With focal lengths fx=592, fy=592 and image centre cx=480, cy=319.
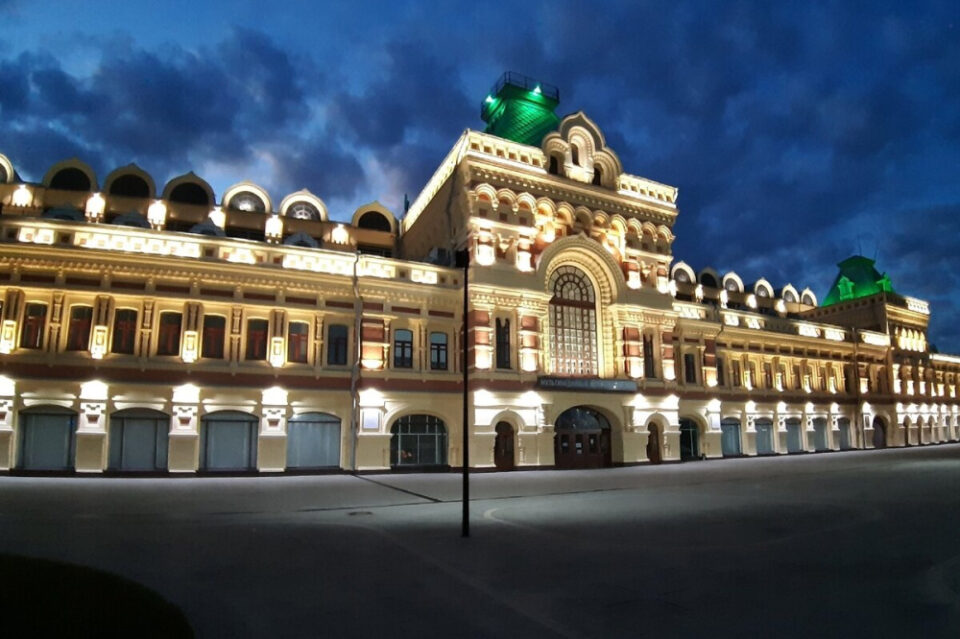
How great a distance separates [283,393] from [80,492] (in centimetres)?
986

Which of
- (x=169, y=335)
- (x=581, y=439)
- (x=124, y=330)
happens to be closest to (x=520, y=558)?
(x=169, y=335)

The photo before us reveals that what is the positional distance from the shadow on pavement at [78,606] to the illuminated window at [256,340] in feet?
69.7

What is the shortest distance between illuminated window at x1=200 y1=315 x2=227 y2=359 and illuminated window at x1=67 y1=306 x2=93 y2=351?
4706 millimetres

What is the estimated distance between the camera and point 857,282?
59656 mm

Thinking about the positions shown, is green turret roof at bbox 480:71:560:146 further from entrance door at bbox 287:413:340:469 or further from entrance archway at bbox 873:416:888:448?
entrance archway at bbox 873:416:888:448

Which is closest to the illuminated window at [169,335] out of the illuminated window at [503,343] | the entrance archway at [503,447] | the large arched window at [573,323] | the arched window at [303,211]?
the arched window at [303,211]

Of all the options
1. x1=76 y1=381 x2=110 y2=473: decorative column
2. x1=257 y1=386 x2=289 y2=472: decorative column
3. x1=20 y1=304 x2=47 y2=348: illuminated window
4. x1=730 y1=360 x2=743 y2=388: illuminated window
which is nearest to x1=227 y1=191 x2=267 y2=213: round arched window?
x1=20 y1=304 x2=47 y2=348: illuminated window

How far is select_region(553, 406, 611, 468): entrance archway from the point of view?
33.4 metres

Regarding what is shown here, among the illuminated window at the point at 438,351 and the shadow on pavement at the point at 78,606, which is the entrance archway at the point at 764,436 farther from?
the shadow on pavement at the point at 78,606

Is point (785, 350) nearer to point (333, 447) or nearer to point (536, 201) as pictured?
point (536, 201)

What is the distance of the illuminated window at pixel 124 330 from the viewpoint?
26891mm

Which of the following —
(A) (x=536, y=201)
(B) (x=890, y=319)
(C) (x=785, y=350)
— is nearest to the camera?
(A) (x=536, y=201)

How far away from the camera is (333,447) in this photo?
29.5 metres

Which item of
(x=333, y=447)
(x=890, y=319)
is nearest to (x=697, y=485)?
(x=333, y=447)
